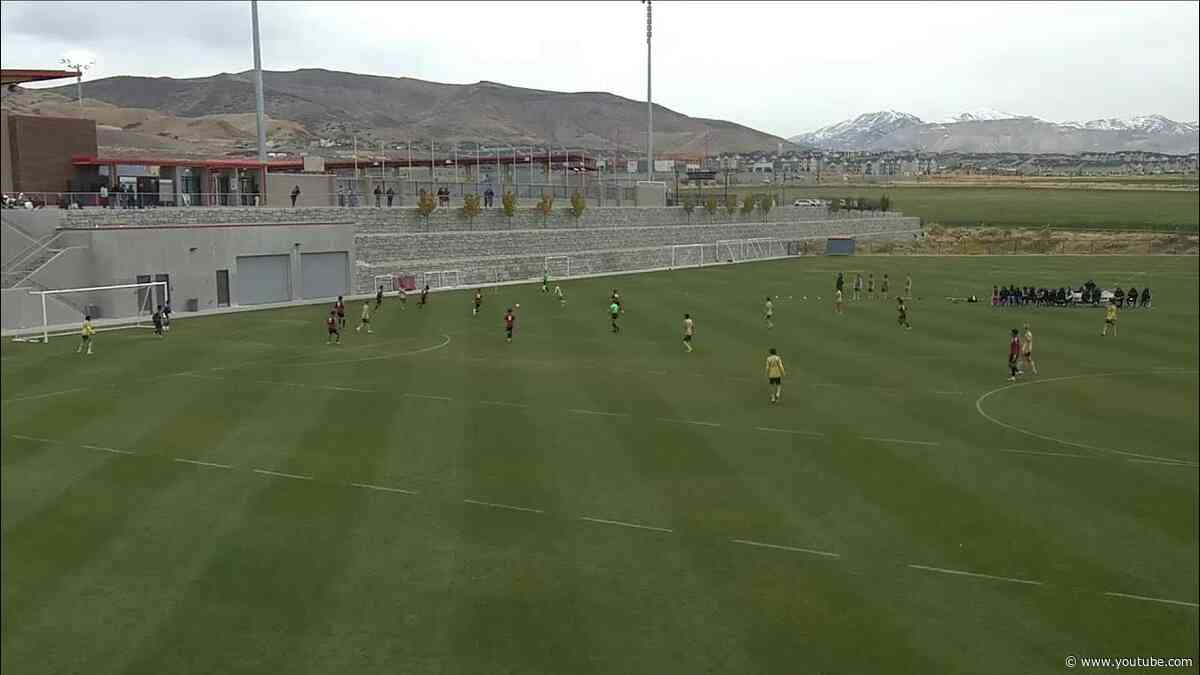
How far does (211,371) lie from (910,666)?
23.2m

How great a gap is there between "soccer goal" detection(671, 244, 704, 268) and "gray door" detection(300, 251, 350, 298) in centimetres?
3421

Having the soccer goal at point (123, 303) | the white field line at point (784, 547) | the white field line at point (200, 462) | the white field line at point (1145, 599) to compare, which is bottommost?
the white field line at point (784, 547)

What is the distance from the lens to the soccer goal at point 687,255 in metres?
86.9

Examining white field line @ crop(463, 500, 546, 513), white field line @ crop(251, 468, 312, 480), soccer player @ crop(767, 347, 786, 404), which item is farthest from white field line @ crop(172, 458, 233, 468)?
soccer player @ crop(767, 347, 786, 404)

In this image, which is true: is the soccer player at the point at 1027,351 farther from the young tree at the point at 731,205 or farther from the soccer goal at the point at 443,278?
the young tree at the point at 731,205

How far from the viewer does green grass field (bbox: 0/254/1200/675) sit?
11148 millimetres

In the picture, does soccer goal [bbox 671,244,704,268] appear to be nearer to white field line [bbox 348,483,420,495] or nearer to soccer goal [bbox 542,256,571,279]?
soccer goal [bbox 542,256,571,279]

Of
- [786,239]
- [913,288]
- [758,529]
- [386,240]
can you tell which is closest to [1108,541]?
[758,529]

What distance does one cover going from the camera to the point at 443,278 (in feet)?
212

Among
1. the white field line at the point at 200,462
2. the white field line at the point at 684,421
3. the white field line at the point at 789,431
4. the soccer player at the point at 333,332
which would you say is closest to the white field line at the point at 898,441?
the white field line at the point at 789,431

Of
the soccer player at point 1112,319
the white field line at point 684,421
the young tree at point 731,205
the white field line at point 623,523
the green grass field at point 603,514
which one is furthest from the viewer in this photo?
the young tree at point 731,205

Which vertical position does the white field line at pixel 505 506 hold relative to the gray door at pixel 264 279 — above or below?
below

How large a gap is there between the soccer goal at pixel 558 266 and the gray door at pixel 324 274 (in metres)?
17.9

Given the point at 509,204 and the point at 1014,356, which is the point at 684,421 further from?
the point at 509,204
